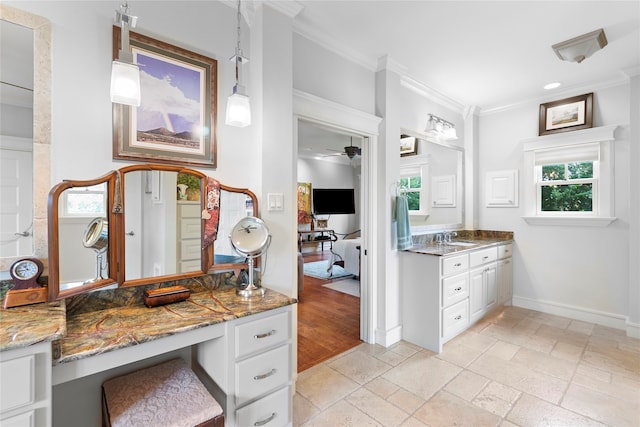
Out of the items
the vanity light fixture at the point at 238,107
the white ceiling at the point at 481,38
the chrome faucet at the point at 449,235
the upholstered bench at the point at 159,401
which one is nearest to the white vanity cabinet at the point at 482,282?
the chrome faucet at the point at 449,235

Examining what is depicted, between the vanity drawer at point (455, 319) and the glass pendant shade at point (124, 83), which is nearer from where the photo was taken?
the glass pendant shade at point (124, 83)

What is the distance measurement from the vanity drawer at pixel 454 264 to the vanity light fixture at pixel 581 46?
1975mm

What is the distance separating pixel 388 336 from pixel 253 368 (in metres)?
1.73

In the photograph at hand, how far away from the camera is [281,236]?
2.01 metres

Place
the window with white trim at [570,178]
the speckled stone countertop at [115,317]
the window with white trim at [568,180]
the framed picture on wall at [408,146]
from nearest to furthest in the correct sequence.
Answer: the speckled stone countertop at [115,317], the window with white trim at [570,178], the window with white trim at [568,180], the framed picture on wall at [408,146]

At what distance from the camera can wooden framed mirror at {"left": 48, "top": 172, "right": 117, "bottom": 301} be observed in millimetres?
1286

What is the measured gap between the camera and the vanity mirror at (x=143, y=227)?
1.33m

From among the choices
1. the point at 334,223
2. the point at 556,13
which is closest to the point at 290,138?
the point at 556,13

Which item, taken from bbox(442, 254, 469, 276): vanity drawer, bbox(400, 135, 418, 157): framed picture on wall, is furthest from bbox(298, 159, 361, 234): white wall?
bbox(442, 254, 469, 276): vanity drawer

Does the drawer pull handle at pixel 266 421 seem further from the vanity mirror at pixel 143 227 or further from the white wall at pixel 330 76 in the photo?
the white wall at pixel 330 76

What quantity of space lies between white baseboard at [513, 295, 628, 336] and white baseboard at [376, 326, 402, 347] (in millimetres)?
2095

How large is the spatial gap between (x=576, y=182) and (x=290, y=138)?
3.49 m

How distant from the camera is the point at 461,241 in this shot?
3725mm

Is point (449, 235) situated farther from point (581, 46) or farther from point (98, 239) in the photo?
point (98, 239)
